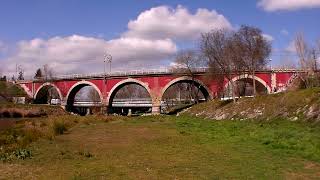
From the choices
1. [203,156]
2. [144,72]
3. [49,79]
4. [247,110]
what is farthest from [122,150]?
[49,79]

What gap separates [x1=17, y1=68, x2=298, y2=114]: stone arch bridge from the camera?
291 ft

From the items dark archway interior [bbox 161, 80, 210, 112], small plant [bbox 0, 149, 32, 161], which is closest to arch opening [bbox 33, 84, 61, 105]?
dark archway interior [bbox 161, 80, 210, 112]

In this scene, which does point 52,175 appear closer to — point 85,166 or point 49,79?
point 85,166

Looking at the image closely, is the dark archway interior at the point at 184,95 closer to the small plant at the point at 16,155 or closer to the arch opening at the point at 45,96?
the arch opening at the point at 45,96

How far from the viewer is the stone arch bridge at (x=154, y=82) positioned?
291 feet

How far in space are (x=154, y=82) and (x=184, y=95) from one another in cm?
3588

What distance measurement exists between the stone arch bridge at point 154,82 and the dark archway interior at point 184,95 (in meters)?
1.23

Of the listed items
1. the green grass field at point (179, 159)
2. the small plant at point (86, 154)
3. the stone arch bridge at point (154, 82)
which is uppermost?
the stone arch bridge at point (154, 82)

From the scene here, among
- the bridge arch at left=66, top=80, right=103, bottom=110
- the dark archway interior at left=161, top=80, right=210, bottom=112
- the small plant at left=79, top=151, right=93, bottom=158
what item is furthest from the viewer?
the bridge arch at left=66, top=80, right=103, bottom=110

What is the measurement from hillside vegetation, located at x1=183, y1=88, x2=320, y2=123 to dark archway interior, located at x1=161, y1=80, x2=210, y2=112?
145 feet

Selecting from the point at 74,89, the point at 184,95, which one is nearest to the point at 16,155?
the point at 74,89

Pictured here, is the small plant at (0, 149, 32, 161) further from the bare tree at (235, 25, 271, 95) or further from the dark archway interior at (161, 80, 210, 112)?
the dark archway interior at (161, 80, 210, 112)

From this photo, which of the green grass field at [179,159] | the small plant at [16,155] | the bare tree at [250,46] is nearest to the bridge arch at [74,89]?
the bare tree at [250,46]

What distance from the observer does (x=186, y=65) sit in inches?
3698
